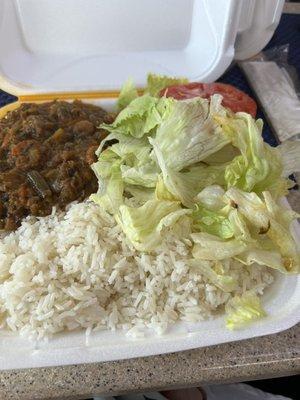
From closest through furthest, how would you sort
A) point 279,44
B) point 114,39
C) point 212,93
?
1. point 212,93
2. point 114,39
3. point 279,44

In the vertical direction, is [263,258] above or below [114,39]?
below

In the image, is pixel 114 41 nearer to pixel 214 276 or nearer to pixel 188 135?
pixel 188 135

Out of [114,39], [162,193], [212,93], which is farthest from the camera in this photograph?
[114,39]

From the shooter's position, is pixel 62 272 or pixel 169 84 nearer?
pixel 62 272

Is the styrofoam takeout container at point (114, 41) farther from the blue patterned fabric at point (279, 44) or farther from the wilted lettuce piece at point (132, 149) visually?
the wilted lettuce piece at point (132, 149)

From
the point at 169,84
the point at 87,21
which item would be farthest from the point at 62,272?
the point at 87,21

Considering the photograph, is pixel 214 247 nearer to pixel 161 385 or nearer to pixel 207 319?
pixel 207 319

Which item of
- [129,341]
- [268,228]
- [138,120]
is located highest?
[138,120]

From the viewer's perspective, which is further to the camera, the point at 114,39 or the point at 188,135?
the point at 114,39

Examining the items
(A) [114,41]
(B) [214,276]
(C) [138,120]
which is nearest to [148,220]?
(B) [214,276]
